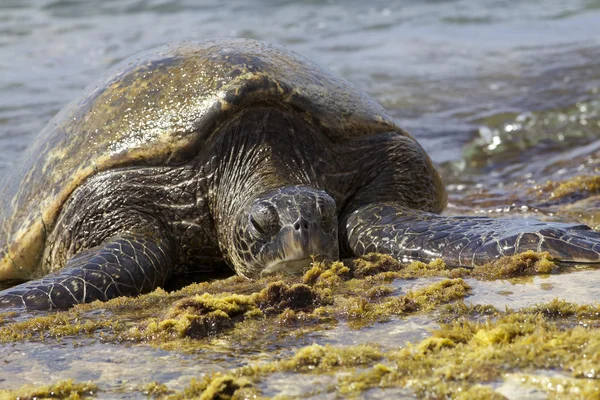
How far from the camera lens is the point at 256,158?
18.6 feet

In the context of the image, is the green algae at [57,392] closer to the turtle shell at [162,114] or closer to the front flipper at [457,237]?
the front flipper at [457,237]

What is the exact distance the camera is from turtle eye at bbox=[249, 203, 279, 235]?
4.79 metres

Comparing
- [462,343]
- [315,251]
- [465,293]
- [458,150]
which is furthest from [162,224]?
[458,150]

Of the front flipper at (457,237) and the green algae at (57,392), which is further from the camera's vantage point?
the front flipper at (457,237)

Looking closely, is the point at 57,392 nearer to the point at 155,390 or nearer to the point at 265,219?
the point at 155,390

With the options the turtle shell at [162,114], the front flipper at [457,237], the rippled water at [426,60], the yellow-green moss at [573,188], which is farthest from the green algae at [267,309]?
the yellow-green moss at [573,188]

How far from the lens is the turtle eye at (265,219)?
479 cm

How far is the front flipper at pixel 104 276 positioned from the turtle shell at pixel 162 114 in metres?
0.65

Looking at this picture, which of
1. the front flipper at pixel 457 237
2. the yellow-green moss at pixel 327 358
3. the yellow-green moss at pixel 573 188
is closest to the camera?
the yellow-green moss at pixel 327 358

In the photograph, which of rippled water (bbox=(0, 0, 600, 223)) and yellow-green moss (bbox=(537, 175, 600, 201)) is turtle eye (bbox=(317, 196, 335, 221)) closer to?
rippled water (bbox=(0, 0, 600, 223))

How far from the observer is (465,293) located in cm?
385

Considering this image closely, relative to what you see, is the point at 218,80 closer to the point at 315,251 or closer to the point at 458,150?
the point at 315,251

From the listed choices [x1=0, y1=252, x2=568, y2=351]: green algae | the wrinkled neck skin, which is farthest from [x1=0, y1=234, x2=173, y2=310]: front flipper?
the wrinkled neck skin

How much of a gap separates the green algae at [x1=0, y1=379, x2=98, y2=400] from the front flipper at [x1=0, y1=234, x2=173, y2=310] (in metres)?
1.48
